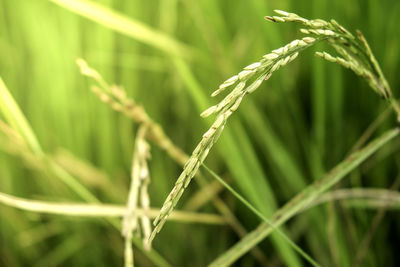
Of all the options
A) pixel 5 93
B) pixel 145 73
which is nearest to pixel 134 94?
pixel 145 73

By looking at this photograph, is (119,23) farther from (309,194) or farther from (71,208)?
(309,194)

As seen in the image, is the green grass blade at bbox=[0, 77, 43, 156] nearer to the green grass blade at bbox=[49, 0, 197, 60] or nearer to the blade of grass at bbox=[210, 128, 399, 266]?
the green grass blade at bbox=[49, 0, 197, 60]

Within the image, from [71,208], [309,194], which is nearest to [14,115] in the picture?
[71,208]

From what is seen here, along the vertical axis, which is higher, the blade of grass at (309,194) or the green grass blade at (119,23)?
the green grass blade at (119,23)

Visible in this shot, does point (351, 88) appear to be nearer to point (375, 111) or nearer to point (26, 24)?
point (375, 111)

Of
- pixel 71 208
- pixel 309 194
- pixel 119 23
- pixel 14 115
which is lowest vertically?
pixel 309 194

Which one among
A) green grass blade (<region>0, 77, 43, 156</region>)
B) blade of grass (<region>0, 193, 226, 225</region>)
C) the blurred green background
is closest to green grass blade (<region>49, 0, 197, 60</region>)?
the blurred green background

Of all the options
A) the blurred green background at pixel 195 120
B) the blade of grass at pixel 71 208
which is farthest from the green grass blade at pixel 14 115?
the blurred green background at pixel 195 120

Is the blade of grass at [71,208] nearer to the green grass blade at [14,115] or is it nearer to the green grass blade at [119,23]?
the green grass blade at [14,115]

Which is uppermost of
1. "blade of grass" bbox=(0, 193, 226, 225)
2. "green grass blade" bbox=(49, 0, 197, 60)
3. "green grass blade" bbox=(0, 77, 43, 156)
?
"green grass blade" bbox=(49, 0, 197, 60)
